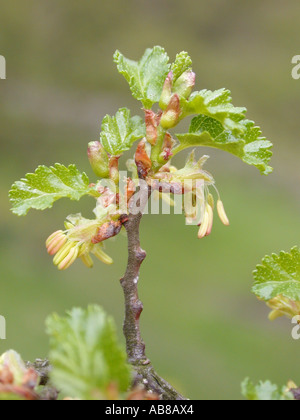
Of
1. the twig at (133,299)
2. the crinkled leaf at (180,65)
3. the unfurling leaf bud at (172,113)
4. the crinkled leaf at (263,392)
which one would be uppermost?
the crinkled leaf at (180,65)

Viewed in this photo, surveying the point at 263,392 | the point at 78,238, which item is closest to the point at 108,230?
the point at 78,238

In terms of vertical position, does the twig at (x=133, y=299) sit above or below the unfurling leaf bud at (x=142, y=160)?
below

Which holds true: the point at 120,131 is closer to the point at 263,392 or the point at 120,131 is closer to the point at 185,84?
the point at 185,84

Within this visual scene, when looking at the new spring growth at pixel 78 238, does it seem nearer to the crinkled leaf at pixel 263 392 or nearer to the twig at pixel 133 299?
the twig at pixel 133 299

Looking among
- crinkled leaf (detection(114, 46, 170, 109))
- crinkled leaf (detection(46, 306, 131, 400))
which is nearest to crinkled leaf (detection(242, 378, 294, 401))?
crinkled leaf (detection(46, 306, 131, 400))

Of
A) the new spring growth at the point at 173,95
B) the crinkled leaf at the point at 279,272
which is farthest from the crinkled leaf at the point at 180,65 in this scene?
the crinkled leaf at the point at 279,272
